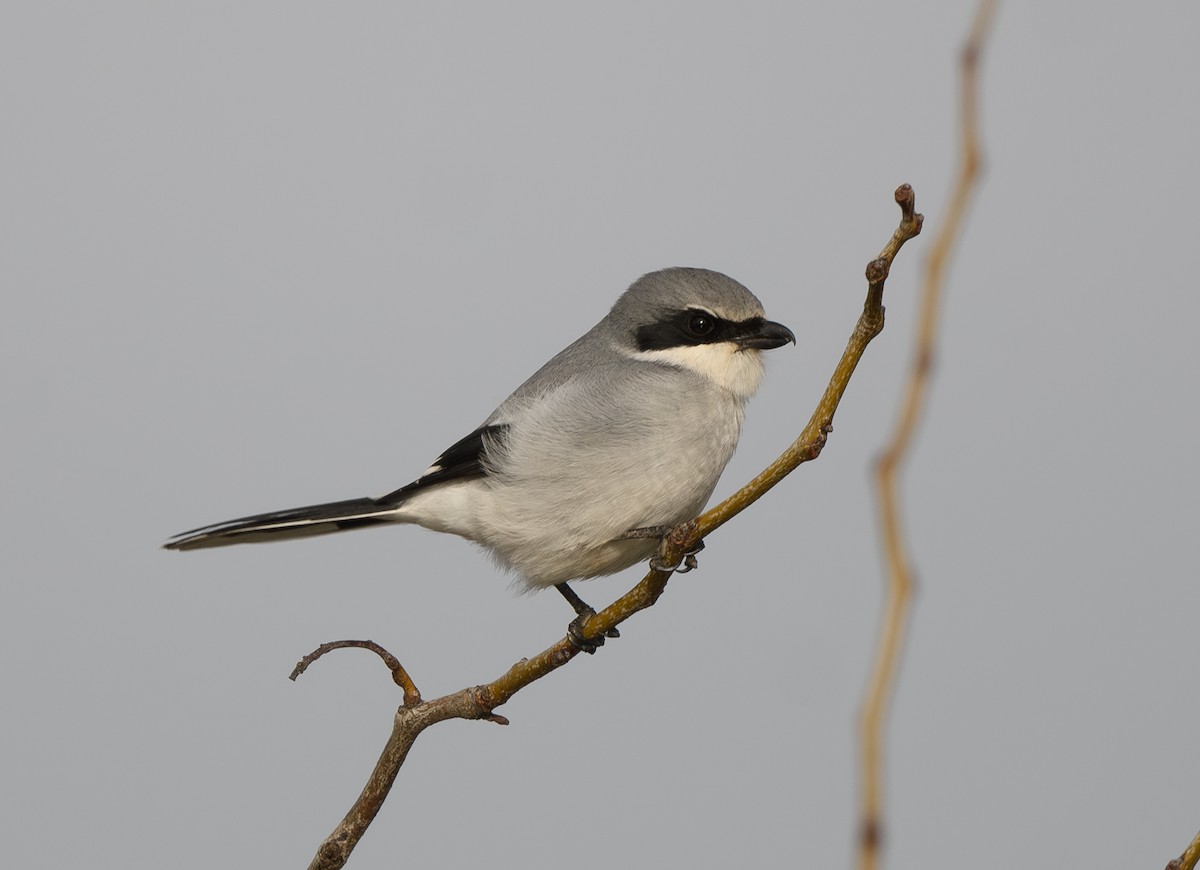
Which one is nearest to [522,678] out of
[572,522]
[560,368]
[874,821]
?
[572,522]

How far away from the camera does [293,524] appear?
2.85 metres

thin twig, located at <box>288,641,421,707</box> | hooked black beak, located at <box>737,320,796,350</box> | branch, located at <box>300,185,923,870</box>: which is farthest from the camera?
hooked black beak, located at <box>737,320,796,350</box>

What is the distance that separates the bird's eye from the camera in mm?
2861

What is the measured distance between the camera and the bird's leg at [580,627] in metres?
2.39

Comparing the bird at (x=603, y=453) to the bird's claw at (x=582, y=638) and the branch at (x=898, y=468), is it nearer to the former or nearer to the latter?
the bird's claw at (x=582, y=638)

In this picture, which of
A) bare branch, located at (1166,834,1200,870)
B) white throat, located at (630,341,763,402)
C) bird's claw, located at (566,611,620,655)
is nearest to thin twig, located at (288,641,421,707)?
bird's claw, located at (566,611,620,655)

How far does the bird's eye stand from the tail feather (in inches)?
31.3

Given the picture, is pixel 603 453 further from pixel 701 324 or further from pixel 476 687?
pixel 476 687

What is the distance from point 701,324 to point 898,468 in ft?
7.01

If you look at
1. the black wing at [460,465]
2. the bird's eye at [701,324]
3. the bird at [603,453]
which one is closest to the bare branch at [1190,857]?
the bird at [603,453]

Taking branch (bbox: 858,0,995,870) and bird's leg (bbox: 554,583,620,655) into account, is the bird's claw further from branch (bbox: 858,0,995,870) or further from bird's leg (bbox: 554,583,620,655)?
branch (bbox: 858,0,995,870)

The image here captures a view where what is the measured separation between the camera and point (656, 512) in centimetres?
267

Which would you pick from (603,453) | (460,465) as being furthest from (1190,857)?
(460,465)

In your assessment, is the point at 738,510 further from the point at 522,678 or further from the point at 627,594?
the point at 522,678
